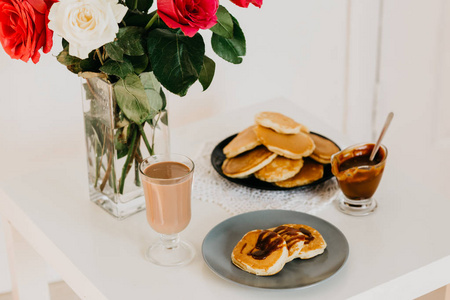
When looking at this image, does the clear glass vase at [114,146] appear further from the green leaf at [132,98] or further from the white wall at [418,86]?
the white wall at [418,86]

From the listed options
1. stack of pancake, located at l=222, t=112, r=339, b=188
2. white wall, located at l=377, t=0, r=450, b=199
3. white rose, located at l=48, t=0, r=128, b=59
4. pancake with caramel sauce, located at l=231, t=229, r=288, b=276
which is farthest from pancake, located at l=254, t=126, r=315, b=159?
white wall, located at l=377, t=0, r=450, b=199

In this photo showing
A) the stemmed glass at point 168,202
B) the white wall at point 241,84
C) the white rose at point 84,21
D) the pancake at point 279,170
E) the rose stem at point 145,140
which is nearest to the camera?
the white rose at point 84,21

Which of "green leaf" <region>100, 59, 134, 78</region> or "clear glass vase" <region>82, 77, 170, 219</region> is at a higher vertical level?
"green leaf" <region>100, 59, 134, 78</region>

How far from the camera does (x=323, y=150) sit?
129cm

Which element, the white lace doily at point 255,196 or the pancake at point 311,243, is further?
the white lace doily at point 255,196

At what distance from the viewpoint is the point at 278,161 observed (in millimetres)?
1234

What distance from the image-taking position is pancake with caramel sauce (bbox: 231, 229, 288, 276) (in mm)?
968

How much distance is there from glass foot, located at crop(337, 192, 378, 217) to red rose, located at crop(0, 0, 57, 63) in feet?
1.96

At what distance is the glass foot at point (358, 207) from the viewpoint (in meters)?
1.16

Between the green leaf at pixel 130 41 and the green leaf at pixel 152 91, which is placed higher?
the green leaf at pixel 130 41

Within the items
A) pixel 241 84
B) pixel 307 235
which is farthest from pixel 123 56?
pixel 241 84

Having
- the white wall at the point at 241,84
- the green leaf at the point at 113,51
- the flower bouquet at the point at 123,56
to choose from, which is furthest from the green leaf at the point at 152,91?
the white wall at the point at 241,84

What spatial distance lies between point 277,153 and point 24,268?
569 mm

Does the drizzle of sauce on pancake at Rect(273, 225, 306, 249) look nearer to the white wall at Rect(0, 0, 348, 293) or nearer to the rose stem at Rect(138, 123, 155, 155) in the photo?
the rose stem at Rect(138, 123, 155, 155)
